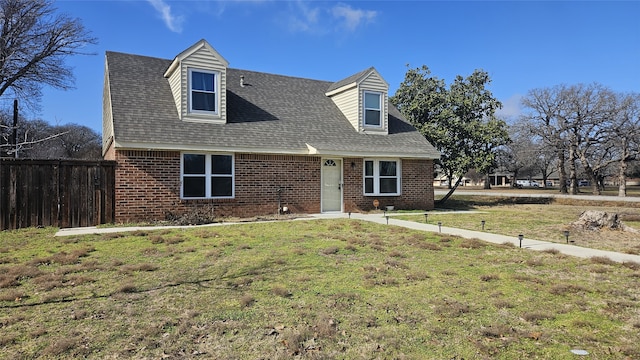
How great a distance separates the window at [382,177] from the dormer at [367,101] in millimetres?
1724

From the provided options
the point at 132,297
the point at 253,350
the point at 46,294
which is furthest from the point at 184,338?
the point at 46,294

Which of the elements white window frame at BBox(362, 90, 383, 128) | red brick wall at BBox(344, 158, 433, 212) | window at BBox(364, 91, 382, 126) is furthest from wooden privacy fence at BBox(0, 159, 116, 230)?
window at BBox(364, 91, 382, 126)

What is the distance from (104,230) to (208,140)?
4287 mm

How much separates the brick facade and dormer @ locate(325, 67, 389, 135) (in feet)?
6.82

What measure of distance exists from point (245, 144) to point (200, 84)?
2.85 meters

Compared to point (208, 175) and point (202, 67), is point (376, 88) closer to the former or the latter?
point (202, 67)

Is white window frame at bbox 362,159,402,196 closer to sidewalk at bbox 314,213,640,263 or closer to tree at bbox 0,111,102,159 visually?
sidewalk at bbox 314,213,640,263

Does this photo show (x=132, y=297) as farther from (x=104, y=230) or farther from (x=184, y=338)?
(x=104, y=230)

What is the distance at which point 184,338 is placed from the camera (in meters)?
3.64

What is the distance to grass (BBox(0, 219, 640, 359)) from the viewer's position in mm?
3480

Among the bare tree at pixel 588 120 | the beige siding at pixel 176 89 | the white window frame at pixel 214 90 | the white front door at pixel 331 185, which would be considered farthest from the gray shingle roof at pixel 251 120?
the bare tree at pixel 588 120

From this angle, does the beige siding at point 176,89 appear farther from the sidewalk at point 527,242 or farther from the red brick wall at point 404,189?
the sidewalk at point 527,242

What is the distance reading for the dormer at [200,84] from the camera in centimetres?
1363

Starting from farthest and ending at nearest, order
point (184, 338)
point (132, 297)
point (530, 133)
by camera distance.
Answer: point (530, 133), point (132, 297), point (184, 338)
